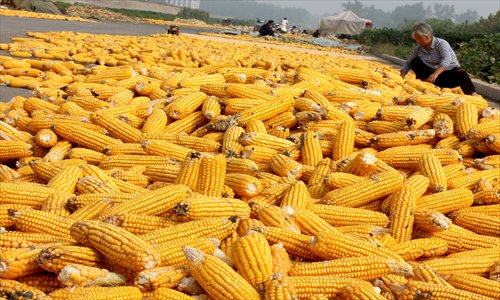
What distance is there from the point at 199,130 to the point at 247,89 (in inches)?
30.5

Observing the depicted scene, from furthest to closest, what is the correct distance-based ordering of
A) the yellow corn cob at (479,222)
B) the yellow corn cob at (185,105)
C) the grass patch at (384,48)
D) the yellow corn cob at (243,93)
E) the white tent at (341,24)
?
the white tent at (341,24) < the grass patch at (384,48) < the yellow corn cob at (243,93) < the yellow corn cob at (185,105) < the yellow corn cob at (479,222)

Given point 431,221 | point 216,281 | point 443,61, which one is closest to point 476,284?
point 431,221

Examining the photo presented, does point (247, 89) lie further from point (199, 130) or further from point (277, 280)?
point (277, 280)

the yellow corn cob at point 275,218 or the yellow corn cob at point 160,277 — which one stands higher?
the yellow corn cob at point 275,218

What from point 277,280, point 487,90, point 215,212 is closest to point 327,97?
point 215,212

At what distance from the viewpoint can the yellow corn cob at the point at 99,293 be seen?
2.02 metres

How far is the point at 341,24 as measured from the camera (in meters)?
58.1

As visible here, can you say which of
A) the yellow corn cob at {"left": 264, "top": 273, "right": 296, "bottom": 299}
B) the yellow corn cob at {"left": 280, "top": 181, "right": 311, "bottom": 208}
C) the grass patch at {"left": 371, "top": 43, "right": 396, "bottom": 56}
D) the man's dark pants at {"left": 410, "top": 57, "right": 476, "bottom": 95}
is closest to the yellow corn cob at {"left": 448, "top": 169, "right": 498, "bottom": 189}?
the yellow corn cob at {"left": 280, "top": 181, "right": 311, "bottom": 208}

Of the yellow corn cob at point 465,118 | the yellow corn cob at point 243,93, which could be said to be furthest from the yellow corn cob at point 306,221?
the yellow corn cob at point 243,93

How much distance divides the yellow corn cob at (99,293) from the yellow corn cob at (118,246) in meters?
0.12

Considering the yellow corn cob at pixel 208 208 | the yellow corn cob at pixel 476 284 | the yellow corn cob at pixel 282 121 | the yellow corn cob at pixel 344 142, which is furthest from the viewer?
the yellow corn cob at pixel 282 121

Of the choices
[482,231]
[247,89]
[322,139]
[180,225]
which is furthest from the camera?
[247,89]

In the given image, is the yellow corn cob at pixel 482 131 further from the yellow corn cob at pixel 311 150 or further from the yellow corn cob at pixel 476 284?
the yellow corn cob at pixel 476 284

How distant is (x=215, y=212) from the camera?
9.12 feet
